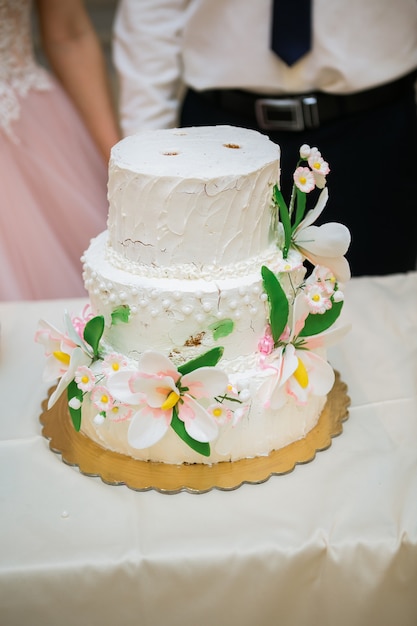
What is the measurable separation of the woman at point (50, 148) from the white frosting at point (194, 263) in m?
0.74

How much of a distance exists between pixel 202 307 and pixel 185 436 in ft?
0.63

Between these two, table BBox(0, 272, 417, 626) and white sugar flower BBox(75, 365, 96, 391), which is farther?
white sugar flower BBox(75, 365, 96, 391)

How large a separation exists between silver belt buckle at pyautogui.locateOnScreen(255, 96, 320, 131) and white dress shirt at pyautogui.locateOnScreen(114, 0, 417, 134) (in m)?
0.03

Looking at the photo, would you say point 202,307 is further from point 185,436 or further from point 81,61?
point 81,61

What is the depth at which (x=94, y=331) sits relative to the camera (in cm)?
102

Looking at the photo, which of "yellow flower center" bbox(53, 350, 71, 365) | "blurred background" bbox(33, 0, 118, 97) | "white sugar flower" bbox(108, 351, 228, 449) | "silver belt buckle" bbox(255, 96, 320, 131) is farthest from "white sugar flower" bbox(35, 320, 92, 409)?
"blurred background" bbox(33, 0, 118, 97)

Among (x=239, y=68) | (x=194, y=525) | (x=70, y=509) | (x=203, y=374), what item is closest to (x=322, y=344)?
(x=203, y=374)

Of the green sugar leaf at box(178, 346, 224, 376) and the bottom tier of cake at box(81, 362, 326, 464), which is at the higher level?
the green sugar leaf at box(178, 346, 224, 376)

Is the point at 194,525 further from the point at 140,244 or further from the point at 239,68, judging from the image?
the point at 239,68

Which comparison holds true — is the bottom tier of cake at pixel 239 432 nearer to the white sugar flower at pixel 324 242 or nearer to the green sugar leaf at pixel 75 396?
the green sugar leaf at pixel 75 396

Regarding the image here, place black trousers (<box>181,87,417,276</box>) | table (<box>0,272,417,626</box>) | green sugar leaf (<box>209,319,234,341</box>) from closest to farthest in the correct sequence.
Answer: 1. table (<box>0,272,417,626</box>)
2. green sugar leaf (<box>209,319,234,341</box>)
3. black trousers (<box>181,87,417,276</box>)

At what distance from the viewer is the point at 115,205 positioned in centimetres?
101

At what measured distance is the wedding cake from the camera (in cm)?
95

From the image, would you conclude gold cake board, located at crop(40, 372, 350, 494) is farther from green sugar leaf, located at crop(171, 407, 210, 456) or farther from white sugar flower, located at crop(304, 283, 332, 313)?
white sugar flower, located at crop(304, 283, 332, 313)
